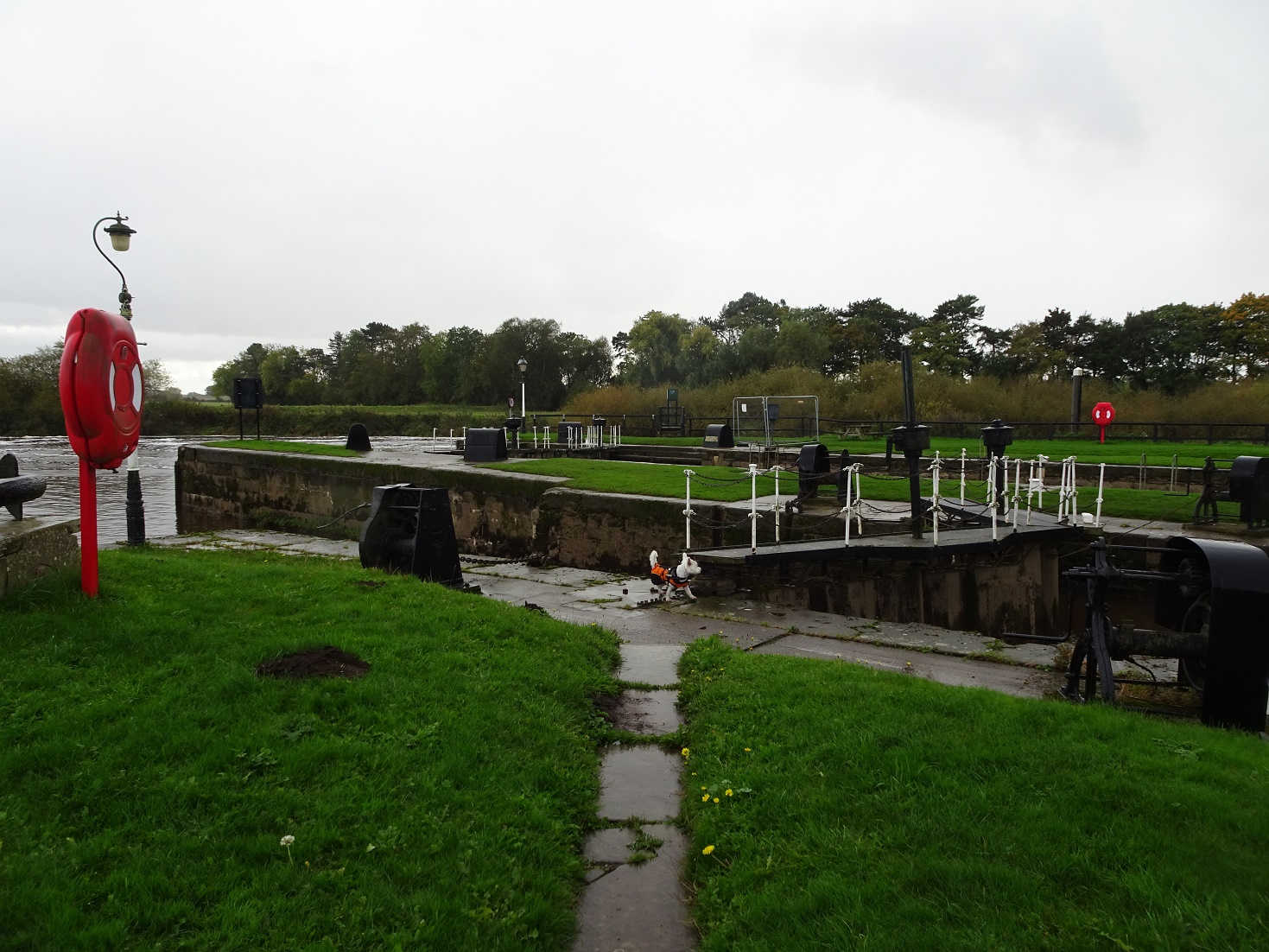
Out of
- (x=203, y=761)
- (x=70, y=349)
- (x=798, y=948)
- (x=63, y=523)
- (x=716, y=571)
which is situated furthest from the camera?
(x=716, y=571)

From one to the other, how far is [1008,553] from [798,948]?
866 cm

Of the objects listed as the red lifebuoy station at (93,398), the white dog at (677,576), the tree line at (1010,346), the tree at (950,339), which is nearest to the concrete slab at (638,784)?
the red lifebuoy station at (93,398)

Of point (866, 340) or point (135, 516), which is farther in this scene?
point (866, 340)

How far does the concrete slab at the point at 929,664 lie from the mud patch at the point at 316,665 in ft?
11.1

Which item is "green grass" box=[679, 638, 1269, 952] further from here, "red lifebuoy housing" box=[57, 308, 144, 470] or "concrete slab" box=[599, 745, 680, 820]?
"red lifebuoy housing" box=[57, 308, 144, 470]

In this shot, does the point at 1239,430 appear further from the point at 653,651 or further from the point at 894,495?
the point at 653,651

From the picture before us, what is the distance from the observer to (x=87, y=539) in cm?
549

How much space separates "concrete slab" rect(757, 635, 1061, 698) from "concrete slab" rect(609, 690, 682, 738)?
1.38 metres

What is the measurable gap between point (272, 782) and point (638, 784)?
1867mm

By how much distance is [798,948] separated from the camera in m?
2.81

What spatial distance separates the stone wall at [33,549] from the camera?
5.13m

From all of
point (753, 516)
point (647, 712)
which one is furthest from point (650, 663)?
point (753, 516)

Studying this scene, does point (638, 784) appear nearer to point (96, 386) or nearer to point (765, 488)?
point (96, 386)

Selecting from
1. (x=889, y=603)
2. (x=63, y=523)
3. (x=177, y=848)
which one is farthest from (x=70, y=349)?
(x=889, y=603)
